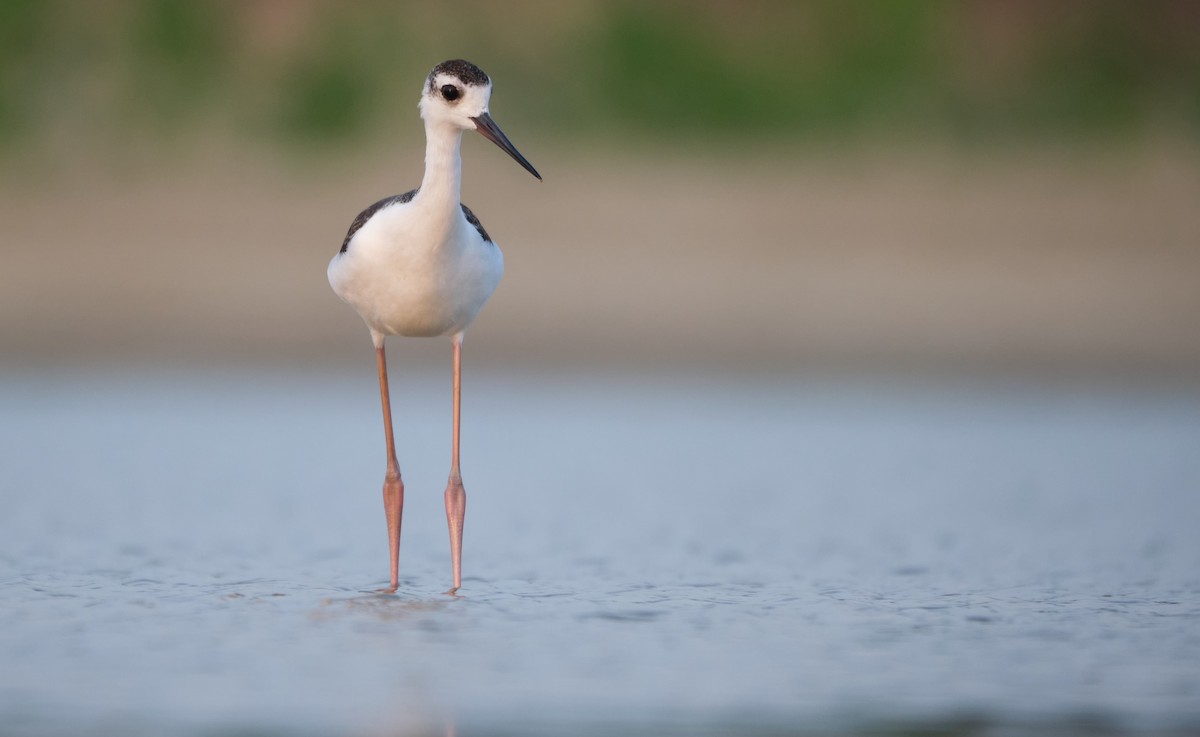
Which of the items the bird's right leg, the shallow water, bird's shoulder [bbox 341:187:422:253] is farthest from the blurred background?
bird's shoulder [bbox 341:187:422:253]

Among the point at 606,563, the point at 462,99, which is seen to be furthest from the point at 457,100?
the point at 606,563

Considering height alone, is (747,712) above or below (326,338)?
below

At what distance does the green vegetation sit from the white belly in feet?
37.7

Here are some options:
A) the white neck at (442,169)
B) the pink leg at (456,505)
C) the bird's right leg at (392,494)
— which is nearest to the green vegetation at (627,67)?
the bird's right leg at (392,494)

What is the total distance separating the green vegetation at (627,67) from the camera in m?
19.6

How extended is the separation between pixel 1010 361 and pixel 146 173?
831cm

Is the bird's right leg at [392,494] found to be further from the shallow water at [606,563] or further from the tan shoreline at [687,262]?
the tan shoreline at [687,262]

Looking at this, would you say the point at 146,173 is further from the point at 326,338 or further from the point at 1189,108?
the point at 1189,108

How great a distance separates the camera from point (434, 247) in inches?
295

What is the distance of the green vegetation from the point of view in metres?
19.6

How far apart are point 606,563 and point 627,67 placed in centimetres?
1306

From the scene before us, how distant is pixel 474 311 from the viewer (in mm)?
7930

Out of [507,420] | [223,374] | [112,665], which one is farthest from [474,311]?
[223,374]

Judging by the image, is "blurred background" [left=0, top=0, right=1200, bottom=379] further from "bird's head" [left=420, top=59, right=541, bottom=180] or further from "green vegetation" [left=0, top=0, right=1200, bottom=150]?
"bird's head" [left=420, top=59, right=541, bottom=180]
